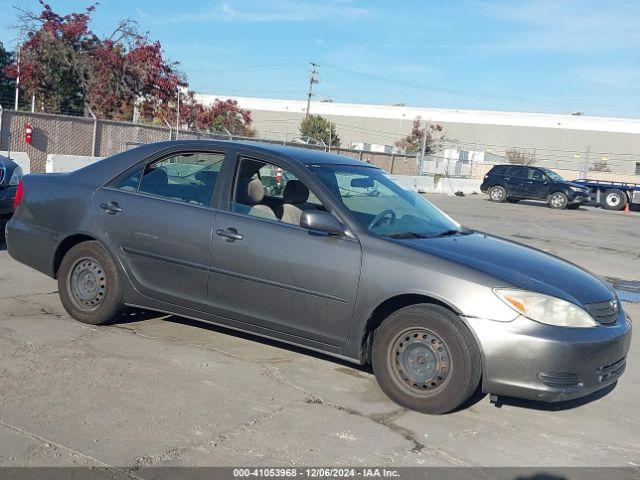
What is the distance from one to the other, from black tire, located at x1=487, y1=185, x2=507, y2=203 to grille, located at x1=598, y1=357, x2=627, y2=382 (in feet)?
88.8

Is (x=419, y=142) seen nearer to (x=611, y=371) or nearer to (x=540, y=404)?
(x=540, y=404)

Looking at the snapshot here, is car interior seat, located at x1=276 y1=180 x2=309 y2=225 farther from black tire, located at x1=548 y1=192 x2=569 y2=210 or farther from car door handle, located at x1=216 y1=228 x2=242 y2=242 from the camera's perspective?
black tire, located at x1=548 y1=192 x2=569 y2=210

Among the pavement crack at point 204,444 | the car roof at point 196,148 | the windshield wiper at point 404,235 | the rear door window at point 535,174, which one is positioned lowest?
the pavement crack at point 204,444

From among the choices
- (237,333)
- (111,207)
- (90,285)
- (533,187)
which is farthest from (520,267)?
(533,187)

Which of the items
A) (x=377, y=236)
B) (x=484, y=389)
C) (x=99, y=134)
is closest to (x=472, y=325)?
(x=484, y=389)

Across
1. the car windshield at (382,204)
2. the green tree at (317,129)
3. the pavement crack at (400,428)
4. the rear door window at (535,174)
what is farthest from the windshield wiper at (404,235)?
the green tree at (317,129)

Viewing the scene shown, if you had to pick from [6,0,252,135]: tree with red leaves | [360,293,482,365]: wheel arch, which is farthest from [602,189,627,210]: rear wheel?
[360,293,482,365]: wheel arch

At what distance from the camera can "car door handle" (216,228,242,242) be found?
5.37 meters

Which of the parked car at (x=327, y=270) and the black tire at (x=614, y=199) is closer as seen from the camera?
the parked car at (x=327, y=270)

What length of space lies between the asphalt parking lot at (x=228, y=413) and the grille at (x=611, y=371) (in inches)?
14.1

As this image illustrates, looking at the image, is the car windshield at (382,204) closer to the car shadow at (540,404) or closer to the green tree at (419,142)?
the car shadow at (540,404)

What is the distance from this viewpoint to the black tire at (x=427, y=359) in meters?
4.56

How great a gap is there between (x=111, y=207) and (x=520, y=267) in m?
3.22

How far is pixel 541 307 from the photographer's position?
4.53m
